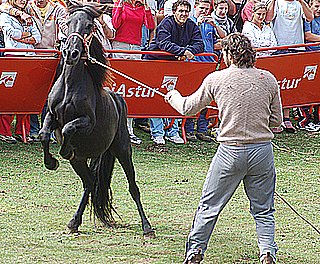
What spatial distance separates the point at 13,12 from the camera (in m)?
11.0

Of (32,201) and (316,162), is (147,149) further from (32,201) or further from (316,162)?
(32,201)

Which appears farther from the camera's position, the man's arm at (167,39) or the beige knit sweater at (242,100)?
the man's arm at (167,39)

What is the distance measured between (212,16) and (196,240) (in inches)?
292

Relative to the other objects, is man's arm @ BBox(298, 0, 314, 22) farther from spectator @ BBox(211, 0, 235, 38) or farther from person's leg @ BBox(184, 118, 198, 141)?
person's leg @ BBox(184, 118, 198, 141)

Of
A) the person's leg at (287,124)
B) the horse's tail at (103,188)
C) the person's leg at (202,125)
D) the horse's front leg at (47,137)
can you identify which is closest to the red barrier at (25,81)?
the person's leg at (202,125)

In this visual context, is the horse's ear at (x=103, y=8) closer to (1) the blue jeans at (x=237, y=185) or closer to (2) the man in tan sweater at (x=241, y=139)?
(2) the man in tan sweater at (x=241, y=139)

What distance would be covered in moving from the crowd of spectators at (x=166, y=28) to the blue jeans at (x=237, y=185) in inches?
210

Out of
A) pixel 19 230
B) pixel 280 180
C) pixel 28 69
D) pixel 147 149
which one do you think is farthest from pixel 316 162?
pixel 19 230

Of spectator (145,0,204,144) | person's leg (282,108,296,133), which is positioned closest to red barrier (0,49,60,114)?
spectator (145,0,204,144)

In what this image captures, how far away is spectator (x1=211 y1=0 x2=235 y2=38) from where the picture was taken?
12.6 metres

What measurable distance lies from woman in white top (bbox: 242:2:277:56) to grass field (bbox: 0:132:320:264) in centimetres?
202

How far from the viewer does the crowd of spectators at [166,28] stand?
36.7ft

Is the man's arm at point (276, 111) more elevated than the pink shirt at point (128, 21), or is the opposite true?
the man's arm at point (276, 111)

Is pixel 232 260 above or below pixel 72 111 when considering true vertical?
below
